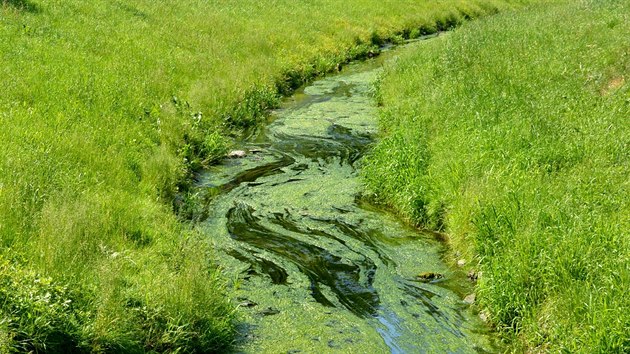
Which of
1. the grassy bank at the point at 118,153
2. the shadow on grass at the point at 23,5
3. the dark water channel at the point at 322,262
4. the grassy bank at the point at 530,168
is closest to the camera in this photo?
the grassy bank at the point at 118,153

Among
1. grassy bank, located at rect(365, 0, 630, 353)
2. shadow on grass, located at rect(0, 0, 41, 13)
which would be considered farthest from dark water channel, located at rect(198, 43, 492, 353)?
shadow on grass, located at rect(0, 0, 41, 13)

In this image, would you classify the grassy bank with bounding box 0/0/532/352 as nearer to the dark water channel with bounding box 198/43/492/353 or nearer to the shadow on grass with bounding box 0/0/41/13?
the shadow on grass with bounding box 0/0/41/13

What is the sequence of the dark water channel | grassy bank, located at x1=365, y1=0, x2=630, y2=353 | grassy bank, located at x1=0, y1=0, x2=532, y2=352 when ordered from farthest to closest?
the dark water channel, grassy bank, located at x1=365, y1=0, x2=630, y2=353, grassy bank, located at x1=0, y1=0, x2=532, y2=352

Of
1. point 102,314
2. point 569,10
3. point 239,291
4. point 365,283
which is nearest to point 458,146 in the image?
point 365,283

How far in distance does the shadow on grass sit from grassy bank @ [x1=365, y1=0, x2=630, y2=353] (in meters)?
11.2

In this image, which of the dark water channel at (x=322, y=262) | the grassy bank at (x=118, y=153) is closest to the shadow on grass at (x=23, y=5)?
the grassy bank at (x=118, y=153)

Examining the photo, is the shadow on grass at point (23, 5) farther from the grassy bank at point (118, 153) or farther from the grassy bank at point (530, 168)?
the grassy bank at point (530, 168)

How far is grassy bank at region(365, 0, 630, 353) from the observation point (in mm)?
7715

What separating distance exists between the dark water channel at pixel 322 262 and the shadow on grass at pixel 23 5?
8122 millimetres

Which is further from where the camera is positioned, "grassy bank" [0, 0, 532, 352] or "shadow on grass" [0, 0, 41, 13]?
"shadow on grass" [0, 0, 41, 13]

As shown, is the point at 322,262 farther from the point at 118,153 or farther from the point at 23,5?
the point at 23,5

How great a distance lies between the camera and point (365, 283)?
973 cm

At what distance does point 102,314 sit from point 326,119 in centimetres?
1322

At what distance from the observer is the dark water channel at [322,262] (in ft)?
27.1
